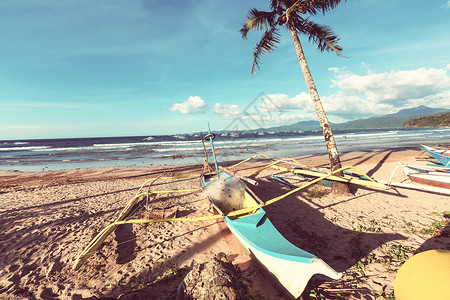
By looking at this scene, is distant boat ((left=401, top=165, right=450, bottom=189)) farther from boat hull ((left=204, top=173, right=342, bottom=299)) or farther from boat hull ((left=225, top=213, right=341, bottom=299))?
boat hull ((left=225, top=213, right=341, bottom=299))

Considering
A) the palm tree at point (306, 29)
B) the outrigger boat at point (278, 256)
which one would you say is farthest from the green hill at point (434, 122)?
the outrigger boat at point (278, 256)

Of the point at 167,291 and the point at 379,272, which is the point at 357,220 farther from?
the point at 167,291

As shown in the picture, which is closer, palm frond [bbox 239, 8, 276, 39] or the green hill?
palm frond [bbox 239, 8, 276, 39]

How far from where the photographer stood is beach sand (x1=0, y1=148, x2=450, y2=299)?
11.5 ft

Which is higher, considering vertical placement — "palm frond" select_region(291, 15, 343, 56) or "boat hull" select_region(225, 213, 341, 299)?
"palm frond" select_region(291, 15, 343, 56)

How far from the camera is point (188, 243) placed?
16.5 ft

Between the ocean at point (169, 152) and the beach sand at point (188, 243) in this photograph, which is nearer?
the beach sand at point (188, 243)

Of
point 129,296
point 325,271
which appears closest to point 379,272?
point 325,271

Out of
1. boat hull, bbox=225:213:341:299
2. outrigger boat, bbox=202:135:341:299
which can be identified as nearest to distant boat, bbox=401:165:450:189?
outrigger boat, bbox=202:135:341:299

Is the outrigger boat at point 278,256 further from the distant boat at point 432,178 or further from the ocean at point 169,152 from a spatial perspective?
the ocean at point 169,152

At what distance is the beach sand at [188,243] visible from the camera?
3514 millimetres

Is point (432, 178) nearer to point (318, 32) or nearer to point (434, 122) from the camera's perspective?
point (318, 32)

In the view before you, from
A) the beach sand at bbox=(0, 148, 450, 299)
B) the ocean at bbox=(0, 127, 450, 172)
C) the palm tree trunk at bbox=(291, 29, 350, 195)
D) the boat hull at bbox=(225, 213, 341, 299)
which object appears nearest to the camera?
the boat hull at bbox=(225, 213, 341, 299)

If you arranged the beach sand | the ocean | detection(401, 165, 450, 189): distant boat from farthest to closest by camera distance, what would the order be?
the ocean → detection(401, 165, 450, 189): distant boat → the beach sand
